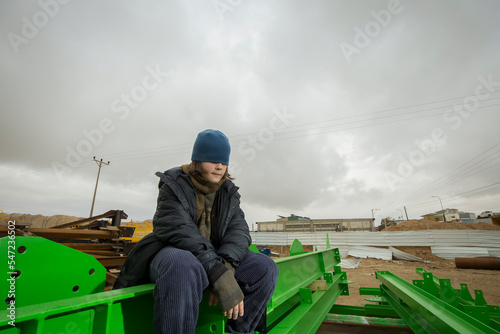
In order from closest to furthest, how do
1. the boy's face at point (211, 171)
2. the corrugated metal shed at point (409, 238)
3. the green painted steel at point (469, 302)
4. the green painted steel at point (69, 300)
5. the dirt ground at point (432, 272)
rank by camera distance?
the green painted steel at point (69, 300) → the boy's face at point (211, 171) → the green painted steel at point (469, 302) → the dirt ground at point (432, 272) → the corrugated metal shed at point (409, 238)

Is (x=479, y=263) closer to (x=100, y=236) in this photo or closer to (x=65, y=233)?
(x=100, y=236)

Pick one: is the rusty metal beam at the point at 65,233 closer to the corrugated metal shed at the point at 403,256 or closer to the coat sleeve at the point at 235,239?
the coat sleeve at the point at 235,239

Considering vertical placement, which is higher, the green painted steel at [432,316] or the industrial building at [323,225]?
the industrial building at [323,225]

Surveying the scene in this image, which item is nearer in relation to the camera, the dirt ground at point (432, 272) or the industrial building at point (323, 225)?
the dirt ground at point (432, 272)

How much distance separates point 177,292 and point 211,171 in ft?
2.28

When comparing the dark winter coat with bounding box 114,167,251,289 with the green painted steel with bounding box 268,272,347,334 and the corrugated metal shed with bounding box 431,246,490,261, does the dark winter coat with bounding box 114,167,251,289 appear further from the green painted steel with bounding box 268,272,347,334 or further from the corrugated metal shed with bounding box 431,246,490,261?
the corrugated metal shed with bounding box 431,246,490,261

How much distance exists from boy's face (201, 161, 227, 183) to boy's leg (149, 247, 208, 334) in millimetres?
515

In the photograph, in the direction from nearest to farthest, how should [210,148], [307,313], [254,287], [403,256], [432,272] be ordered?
[254,287] < [210,148] < [307,313] < [432,272] < [403,256]

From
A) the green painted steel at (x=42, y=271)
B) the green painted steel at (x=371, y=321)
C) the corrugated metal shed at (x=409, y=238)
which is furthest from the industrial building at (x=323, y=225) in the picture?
the green painted steel at (x=42, y=271)

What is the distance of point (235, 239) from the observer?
1.33 meters

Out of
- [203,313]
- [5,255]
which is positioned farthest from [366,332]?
[5,255]

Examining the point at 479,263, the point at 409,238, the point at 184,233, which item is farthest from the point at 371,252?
the point at 184,233

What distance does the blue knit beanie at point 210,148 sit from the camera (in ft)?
4.57

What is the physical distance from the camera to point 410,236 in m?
11.7
